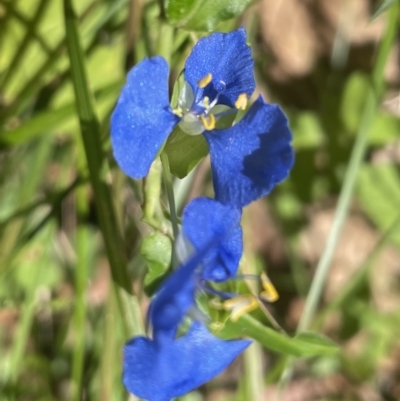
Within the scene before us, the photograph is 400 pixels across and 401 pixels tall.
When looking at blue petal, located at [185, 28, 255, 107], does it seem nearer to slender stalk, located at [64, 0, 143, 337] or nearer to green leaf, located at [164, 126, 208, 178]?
green leaf, located at [164, 126, 208, 178]

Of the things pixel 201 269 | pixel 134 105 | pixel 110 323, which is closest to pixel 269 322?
pixel 201 269

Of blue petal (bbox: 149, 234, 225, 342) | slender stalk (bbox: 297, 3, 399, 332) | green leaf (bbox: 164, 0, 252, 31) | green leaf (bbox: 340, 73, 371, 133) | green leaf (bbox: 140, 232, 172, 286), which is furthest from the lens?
green leaf (bbox: 340, 73, 371, 133)

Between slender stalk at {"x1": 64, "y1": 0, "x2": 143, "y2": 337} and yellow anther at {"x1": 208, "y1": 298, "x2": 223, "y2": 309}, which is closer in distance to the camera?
yellow anther at {"x1": 208, "y1": 298, "x2": 223, "y2": 309}

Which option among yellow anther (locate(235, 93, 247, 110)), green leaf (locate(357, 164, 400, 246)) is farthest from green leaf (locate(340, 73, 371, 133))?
yellow anther (locate(235, 93, 247, 110))

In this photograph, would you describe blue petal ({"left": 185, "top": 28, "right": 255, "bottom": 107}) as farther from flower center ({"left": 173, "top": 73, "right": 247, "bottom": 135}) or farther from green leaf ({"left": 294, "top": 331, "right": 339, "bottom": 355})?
green leaf ({"left": 294, "top": 331, "right": 339, "bottom": 355})

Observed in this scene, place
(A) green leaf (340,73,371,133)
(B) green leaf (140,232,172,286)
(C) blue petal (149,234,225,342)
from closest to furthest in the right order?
(C) blue petal (149,234,225,342)
(B) green leaf (140,232,172,286)
(A) green leaf (340,73,371,133)

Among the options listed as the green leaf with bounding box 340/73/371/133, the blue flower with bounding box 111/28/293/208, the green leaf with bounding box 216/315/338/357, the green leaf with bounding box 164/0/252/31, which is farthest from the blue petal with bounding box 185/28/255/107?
the green leaf with bounding box 340/73/371/133

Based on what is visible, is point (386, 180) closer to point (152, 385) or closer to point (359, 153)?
point (359, 153)

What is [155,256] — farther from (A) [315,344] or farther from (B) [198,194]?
(B) [198,194]

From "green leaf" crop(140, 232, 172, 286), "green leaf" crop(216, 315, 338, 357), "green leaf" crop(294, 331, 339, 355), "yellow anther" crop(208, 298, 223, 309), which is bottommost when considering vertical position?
"green leaf" crop(294, 331, 339, 355)

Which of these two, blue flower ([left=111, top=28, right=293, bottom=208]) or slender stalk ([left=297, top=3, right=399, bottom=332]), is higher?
blue flower ([left=111, top=28, right=293, bottom=208])
